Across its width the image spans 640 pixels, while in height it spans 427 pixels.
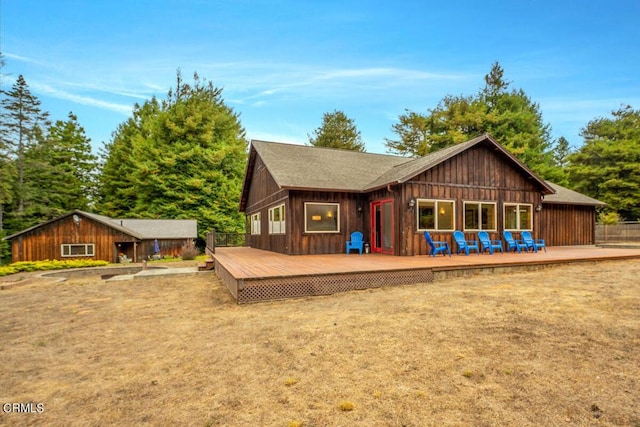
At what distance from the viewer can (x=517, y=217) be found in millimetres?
12375

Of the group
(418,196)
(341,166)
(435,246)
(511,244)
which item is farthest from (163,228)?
(511,244)

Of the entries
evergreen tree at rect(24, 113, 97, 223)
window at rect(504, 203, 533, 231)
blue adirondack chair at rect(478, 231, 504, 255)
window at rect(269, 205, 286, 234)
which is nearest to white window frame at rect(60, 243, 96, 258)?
evergreen tree at rect(24, 113, 97, 223)

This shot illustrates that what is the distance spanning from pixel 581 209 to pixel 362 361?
17986 millimetres

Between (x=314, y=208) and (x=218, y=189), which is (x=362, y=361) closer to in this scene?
(x=314, y=208)

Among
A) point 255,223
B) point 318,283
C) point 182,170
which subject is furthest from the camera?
point 182,170

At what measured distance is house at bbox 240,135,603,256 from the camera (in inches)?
416

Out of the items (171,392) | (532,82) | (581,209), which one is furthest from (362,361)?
(532,82)

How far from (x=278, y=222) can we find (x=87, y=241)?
48.8 ft

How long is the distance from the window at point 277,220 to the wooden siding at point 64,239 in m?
11.8

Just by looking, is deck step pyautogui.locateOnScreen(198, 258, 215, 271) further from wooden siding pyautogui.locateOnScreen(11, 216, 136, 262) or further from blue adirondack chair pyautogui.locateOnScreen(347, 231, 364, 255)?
wooden siding pyautogui.locateOnScreen(11, 216, 136, 262)

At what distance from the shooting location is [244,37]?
18109 millimetres

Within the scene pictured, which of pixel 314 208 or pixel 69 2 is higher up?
pixel 69 2

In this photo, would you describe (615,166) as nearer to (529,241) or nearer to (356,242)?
(529,241)

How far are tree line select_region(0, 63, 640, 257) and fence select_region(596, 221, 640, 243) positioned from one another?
5243 mm
